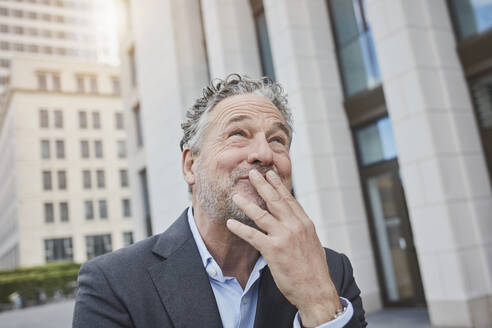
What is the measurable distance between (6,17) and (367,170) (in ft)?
284

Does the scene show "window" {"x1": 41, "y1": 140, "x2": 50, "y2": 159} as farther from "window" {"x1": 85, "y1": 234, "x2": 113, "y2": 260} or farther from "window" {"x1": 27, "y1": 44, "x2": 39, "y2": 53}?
"window" {"x1": 27, "y1": 44, "x2": 39, "y2": 53}

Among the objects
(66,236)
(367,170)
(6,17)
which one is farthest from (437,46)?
(6,17)

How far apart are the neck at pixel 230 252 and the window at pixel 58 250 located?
54.7 metres

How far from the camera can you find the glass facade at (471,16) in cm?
750

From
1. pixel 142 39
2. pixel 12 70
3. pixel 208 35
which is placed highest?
pixel 12 70

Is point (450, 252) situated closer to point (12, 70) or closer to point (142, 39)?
point (142, 39)

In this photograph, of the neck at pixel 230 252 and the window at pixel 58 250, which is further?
the window at pixel 58 250

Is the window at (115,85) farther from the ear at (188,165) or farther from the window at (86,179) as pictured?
the ear at (188,165)

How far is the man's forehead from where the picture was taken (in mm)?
2254

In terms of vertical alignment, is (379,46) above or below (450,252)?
above

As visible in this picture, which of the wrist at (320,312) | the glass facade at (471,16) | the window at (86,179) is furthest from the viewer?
the window at (86,179)

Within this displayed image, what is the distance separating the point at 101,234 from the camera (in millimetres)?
53938

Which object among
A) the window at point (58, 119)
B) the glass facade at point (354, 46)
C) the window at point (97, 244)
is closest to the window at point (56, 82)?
the window at point (58, 119)

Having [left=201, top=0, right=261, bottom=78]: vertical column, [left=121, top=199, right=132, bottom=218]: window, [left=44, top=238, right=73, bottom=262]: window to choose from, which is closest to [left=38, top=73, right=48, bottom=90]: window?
[left=121, top=199, right=132, bottom=218]: window
